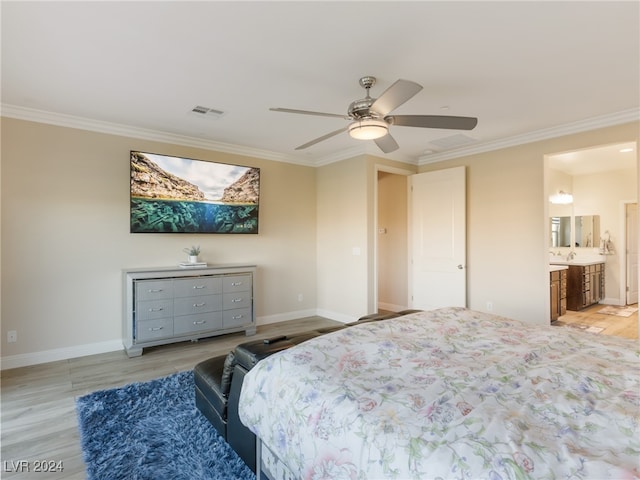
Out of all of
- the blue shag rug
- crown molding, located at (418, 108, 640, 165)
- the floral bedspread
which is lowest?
the blue shag rug

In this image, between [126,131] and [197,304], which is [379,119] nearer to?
[197,304]

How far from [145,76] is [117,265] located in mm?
2280

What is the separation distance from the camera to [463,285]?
479 centimetres

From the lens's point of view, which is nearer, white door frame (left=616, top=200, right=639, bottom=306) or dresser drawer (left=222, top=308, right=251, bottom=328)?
dresser drawer (left=222, top=308, right=251, bottom=328)

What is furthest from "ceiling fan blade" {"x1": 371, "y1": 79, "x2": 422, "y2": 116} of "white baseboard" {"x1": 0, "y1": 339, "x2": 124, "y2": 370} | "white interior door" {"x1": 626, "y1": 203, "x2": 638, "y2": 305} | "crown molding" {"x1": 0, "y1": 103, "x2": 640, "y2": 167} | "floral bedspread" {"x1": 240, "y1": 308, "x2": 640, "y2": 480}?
A: "white interior door" {"x1": 626, "y1": 203, "x2": 638, "y2": 305}

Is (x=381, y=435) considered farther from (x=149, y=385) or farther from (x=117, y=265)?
(x=117, y=265)

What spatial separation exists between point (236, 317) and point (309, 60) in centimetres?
322

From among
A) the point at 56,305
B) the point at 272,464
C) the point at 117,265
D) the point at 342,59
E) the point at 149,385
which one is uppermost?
the point at 342,59

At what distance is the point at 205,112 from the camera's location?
11.8 ft

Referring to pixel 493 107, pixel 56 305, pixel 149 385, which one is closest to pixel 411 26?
pixel 493 107

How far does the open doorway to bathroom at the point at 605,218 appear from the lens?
6109mm

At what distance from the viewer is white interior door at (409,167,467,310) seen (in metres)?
4.86

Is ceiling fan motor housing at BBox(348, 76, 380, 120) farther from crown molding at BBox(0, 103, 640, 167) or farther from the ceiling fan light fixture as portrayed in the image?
crown molding at BBox(0, 103, 640, 167)

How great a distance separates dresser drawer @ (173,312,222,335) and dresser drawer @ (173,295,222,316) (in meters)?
0.06
